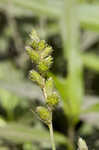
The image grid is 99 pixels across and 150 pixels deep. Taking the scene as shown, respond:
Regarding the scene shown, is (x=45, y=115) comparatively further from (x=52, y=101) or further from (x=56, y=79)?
(x=56, y=79)

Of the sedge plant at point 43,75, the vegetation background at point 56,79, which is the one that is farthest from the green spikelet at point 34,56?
the vegetation background at point 56,79

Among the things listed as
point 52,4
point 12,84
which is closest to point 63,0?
point 52,4

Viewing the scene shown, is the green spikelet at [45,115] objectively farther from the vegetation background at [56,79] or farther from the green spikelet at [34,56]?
the vegetation background at [56,79]

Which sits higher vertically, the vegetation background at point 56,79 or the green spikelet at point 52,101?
the vegetation background at point 56,79

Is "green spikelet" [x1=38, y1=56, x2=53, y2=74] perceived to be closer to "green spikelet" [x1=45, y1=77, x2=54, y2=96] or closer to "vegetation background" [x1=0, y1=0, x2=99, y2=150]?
"green spikelet" [x1=45, y1=77, x2=54, y2=96]

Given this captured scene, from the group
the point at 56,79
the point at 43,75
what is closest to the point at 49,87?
the point at 43,75

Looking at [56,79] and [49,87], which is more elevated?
[56,79]

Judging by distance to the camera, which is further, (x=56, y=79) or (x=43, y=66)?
(x=56, y=79)

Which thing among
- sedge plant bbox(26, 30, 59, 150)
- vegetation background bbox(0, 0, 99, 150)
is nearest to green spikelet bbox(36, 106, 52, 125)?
sedge plant bbox(26, 30, 59, 150)
